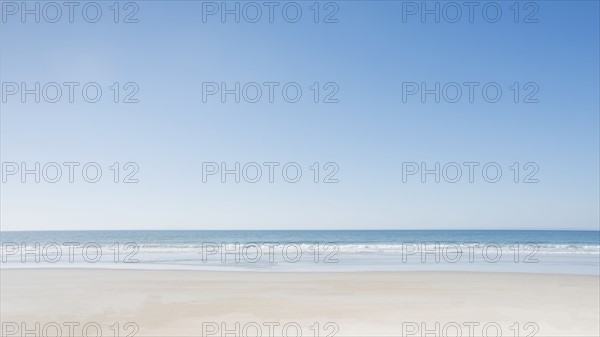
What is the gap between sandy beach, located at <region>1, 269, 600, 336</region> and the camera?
286 inches

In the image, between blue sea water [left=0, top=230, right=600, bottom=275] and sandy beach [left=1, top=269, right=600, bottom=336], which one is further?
blue sea water [left=0, top=230, right=600, bottom=275]

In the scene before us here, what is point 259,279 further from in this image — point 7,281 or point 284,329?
point 7,281

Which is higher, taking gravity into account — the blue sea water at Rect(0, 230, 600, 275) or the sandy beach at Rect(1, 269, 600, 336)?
the sandy beach at Rect(1, 269, 600, 336)

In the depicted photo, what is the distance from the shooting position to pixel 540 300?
949cm

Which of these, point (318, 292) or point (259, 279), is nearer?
point (318, 292)

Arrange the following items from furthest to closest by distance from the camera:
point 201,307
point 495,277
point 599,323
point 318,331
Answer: point 495,277 → point 201,307 → point 599,323 → point 318,331

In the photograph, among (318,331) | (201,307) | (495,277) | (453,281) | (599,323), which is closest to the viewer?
(318,331)

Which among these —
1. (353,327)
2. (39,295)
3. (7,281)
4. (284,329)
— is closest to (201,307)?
(284,329)

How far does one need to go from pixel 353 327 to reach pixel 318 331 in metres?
0.56

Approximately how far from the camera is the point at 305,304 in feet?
29.4

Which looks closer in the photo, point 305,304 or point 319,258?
point 305,304

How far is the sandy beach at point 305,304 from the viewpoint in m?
7.27

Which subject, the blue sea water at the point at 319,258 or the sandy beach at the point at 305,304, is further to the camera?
the blue sea water at the point at 319,258

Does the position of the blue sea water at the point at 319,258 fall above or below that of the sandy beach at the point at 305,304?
below
